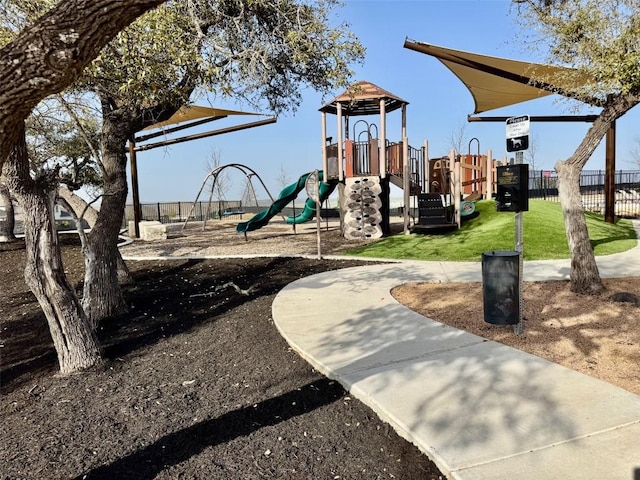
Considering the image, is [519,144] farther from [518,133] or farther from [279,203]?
[279,203]

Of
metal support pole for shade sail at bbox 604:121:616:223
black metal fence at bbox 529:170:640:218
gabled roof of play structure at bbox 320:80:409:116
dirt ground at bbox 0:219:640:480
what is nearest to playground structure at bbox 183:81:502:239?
gabled roof of play structure at bbox 320:80:409:116

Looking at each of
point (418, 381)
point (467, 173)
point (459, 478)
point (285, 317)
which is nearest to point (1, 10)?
point (285, 317)

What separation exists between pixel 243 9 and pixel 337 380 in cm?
561

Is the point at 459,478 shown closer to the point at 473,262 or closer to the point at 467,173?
the point at 473,262

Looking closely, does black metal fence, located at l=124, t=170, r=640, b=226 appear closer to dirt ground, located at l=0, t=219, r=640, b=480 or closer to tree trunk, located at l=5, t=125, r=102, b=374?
dirt ground, located at l=0, t=219, r=640, b=480

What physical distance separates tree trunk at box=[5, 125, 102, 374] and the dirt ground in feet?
0.89

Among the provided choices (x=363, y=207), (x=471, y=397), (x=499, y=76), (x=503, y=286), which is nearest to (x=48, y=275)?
(x=471, y=397)

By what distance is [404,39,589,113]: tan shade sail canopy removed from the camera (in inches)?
269

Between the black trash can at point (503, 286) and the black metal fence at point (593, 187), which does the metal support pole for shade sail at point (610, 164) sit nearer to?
the black metal fence at point (593, 187)

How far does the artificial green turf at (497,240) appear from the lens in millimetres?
10375

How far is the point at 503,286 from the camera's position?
4777 millimetres

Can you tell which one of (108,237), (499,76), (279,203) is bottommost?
(108,237)

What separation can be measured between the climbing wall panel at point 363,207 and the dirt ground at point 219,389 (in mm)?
6595

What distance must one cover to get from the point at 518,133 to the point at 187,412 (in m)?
4.02
